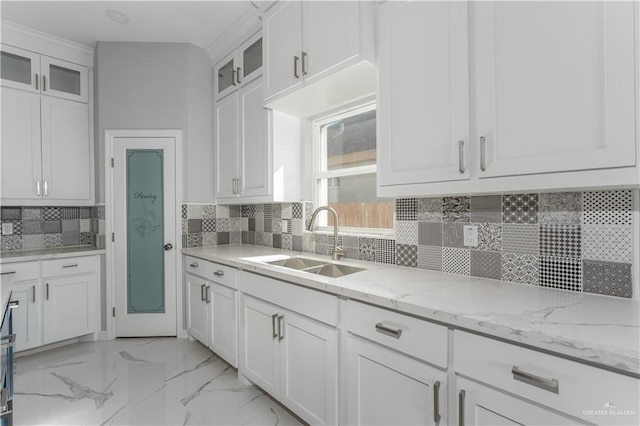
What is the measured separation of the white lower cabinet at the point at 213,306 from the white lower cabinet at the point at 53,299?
35.0 inches

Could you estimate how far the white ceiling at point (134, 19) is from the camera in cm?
256

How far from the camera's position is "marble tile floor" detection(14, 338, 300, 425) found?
6.38 feet

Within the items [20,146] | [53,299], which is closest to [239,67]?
[20,146]

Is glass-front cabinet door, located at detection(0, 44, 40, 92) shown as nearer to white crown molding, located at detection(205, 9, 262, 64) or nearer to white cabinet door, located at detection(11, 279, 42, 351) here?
white crown molding, located at detection(205, 9, 262, 64)

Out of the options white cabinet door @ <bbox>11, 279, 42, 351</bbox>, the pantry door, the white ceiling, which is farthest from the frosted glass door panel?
the white ceiling

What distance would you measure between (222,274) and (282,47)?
166 centimetres

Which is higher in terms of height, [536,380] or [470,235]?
[470,235]

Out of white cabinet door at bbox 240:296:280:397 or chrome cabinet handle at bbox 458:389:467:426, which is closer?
chrome cabinet handle at bbox 458:389:467:426

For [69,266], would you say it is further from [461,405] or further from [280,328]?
[461,405]

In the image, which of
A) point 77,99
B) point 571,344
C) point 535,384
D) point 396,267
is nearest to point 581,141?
point 571,344

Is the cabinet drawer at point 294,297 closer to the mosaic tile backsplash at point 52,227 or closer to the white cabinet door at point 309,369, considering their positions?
the white cabinet door at point 309,369

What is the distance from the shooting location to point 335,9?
182cm

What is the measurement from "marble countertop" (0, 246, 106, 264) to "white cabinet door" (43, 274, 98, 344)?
0.67 ft

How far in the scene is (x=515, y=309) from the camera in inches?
44.2
